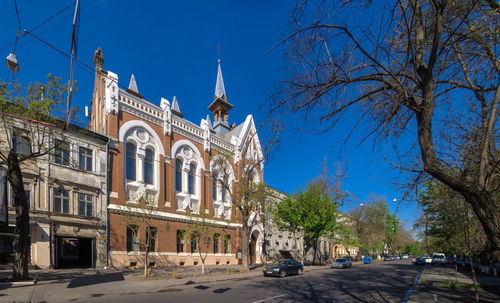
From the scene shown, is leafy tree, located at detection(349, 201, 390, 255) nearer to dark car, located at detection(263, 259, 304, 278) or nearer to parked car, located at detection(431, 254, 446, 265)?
parked car, located at detection(431, 254, 446, 265)

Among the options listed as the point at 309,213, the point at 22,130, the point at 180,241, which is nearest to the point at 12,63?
the point at 22,130

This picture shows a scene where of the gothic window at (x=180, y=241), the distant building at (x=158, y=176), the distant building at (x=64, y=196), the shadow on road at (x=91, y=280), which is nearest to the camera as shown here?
the shadow on road at (x=91, y=280)

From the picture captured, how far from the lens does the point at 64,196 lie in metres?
20.9

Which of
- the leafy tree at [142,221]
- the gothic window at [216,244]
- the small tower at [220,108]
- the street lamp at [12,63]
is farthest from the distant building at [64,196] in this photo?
the small tower at [220,108]

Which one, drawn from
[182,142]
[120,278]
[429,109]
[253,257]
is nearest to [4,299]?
[120,278]

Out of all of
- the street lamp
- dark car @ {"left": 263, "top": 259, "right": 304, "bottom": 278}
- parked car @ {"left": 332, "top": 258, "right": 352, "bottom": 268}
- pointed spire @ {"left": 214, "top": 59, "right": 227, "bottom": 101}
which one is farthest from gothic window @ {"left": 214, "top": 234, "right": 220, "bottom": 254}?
the street lamp

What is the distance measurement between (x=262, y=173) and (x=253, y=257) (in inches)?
441

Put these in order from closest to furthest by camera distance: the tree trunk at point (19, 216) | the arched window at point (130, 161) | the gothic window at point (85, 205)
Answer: the tree trunk at point (19, 216) < the gothic window at point (85, 205) < the arched window at point (130, 161)

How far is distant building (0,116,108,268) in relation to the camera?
18.9 metres

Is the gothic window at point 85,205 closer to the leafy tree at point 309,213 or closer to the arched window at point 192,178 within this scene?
the arched window at point 192,178

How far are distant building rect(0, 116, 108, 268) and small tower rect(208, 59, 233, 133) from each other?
22089 mm

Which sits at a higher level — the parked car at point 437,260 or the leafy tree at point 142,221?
the leafy tree at point 142,221

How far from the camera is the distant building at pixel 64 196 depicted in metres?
18.9

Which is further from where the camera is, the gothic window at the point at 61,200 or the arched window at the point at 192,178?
the arched window at the point at 192,178
